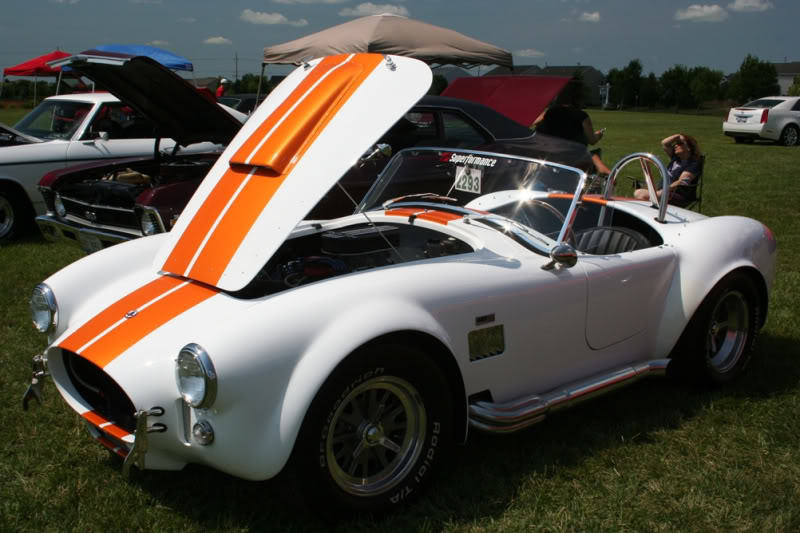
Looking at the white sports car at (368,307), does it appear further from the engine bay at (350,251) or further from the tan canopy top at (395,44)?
the tan canopy top at (395,44)

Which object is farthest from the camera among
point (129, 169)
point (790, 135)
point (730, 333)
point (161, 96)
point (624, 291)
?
point (790, 135)

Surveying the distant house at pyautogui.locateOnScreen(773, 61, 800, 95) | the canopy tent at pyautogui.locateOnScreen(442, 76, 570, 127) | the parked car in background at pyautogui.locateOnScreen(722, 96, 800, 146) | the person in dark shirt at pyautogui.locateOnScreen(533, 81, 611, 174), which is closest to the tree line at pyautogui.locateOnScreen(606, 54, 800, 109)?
the distant house at pyautogui.locateOnScreen(773, 61, 800, 95)

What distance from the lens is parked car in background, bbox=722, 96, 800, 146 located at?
20.2 metres

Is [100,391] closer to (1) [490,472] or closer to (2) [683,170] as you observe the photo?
(1) [490,472]

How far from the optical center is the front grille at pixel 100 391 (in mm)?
2727

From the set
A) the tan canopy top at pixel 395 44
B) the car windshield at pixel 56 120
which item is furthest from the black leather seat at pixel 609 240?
the tan canopy top at pixel 395 44

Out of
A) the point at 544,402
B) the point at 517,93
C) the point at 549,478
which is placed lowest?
the point at 549,478

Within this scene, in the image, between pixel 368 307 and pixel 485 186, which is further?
pixel 485 186

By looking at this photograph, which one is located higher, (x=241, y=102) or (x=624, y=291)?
(x=241, y=102)

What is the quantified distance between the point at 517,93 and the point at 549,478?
8.88 meters

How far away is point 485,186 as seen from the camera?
382 cm

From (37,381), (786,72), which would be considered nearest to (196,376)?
(37,381)

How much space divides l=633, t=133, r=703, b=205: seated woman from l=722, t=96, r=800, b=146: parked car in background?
15.3m

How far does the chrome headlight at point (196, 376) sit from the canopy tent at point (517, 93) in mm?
8231
